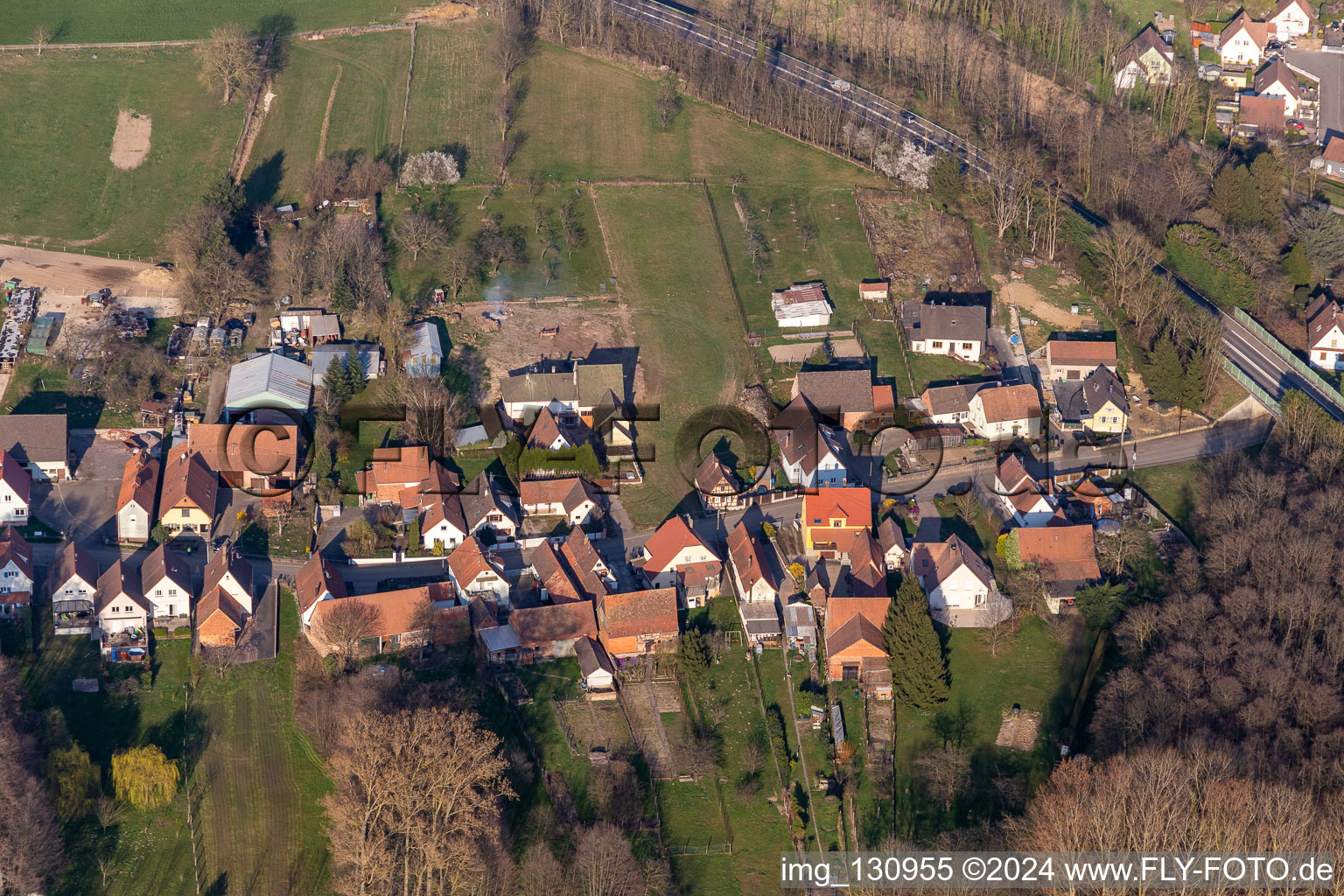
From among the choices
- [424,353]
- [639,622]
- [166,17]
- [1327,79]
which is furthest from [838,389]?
[166,17]

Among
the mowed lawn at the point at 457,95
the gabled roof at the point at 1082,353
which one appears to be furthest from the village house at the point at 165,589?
the gabled roof at the point at 1082,353

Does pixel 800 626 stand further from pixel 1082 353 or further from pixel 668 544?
pixel 1082 353

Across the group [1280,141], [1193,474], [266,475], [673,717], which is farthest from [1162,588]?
[1280,141]

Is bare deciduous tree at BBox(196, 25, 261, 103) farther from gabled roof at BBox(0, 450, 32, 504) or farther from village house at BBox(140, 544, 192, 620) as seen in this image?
village house at BBox(140, 544, 192, 620)

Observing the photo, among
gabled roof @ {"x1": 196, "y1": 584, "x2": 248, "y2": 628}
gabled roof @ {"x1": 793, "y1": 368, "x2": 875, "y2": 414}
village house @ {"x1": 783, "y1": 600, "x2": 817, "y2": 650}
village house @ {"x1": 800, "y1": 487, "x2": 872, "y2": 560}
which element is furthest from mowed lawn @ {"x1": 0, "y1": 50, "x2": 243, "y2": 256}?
village house @ {"x1": 783, "y1": 600, "x2": 817, "y2": 650}

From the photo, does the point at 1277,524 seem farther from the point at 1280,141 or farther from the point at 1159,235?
the point at 1280,141

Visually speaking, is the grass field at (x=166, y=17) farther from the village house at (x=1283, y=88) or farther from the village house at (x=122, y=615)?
the village house at (x=1283, y=88)
